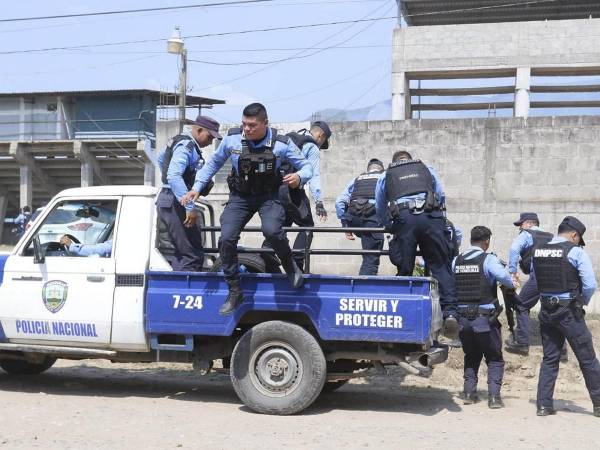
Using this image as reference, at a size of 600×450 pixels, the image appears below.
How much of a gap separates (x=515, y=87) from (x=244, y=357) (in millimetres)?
17583

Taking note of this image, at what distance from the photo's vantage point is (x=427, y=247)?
7098mm

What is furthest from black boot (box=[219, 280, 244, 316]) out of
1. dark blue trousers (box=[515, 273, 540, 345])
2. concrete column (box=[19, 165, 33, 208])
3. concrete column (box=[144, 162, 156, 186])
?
concrete column (box=[19, 165, 33, 208])

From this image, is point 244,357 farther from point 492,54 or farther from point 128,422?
point 492,54

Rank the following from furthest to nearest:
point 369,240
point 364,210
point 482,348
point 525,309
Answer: point 525,309 < point 369,240 < point 364,210 < point 482,348

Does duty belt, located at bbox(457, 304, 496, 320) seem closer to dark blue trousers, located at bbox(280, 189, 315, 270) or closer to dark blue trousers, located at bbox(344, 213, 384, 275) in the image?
dark blue trousers, located at bbox(344, 213, 384, 275)

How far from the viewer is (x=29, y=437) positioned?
19.7 feet

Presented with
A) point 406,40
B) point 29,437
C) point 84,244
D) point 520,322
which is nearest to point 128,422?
point 29,437

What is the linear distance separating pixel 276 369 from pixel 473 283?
6.72 feet

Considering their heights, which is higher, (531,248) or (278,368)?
(531,248)

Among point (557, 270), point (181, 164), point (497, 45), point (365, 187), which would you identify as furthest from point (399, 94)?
point (557, 270)

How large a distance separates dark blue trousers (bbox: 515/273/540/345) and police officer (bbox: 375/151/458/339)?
2.63 m

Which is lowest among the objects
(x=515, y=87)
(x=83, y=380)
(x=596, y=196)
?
(x=83, y=380)

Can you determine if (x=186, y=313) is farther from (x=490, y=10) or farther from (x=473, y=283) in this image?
(x=490, y=10)

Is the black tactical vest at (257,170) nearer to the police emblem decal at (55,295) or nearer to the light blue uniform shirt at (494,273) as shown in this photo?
the police emblem decal at (55,295)
